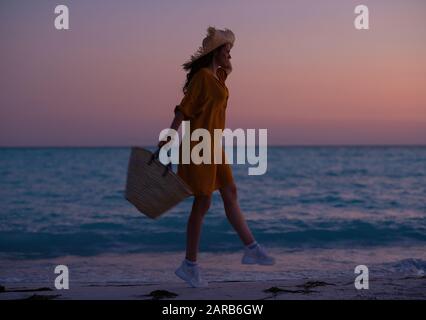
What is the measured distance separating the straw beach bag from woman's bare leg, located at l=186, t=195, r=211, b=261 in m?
0.21

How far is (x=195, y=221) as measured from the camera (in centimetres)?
434

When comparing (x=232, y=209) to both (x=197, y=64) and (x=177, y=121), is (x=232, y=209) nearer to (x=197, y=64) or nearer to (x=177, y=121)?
(x=177, y=121)

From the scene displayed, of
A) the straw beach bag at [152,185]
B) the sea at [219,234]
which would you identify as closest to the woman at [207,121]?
the straw beach bag at [152,185]

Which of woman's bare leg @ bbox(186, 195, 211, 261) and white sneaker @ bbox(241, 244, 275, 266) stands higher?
woman's bare leg @ bbox(186, 195, 211, 261)

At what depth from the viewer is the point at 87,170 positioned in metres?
29.6

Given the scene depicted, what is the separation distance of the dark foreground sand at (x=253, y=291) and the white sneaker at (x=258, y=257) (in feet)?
0.67

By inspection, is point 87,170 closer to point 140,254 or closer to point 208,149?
point 140,254

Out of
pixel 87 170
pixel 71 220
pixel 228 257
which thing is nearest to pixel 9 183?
pixel 87 170

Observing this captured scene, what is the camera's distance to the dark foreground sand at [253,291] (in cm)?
417

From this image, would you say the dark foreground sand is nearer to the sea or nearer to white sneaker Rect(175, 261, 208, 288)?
white sneaker Rect(175, 261, 208, 288)

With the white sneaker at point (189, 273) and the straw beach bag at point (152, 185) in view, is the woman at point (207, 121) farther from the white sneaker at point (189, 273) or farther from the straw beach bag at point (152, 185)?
the straw beach bag at point (152, 185)

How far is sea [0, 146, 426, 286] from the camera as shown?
6934mm

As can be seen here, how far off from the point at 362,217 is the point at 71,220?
6056 mm

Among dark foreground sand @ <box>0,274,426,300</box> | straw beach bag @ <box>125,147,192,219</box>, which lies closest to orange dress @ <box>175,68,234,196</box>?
straw beach bag @ <box>125,147,192,219</box>
